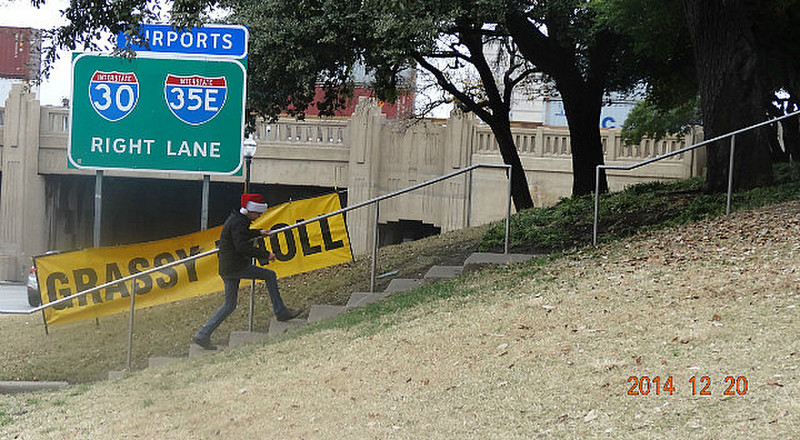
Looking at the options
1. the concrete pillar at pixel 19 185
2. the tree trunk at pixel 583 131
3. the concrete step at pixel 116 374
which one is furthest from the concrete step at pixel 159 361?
the concrete pillar at pixel 19 185

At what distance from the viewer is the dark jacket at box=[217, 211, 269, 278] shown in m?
11.1

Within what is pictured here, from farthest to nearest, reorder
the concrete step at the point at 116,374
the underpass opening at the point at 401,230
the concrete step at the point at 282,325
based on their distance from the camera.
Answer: the underpass opening at the point at 401,230
the concrete step at the point at 282,325
the concrete step at the point at 116,374

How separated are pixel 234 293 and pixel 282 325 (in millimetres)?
682

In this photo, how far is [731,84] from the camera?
44.4 feet

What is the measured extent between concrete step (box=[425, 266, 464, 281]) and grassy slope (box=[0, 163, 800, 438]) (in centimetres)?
58

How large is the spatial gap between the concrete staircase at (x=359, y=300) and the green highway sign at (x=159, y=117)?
92.1 inches

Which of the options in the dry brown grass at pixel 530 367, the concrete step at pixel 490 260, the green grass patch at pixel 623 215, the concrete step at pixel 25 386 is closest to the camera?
the dry brown grass at pixel 530 367

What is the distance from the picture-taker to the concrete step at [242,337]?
1126 centimetres

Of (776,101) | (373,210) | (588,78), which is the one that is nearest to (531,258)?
(373,210)

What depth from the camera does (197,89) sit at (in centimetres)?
1265

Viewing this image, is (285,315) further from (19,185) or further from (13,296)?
(19,185)

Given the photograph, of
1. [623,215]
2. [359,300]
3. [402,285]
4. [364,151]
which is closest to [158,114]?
[359,300]

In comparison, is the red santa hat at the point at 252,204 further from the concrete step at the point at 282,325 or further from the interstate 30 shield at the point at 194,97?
the interstate 30 shield at the point at 194,97
